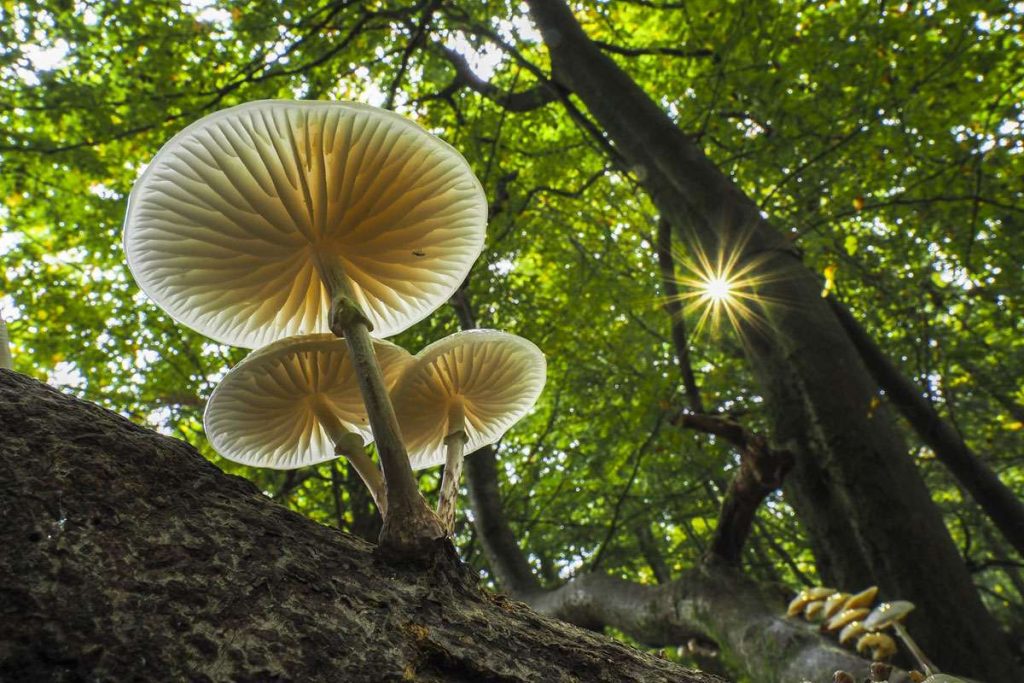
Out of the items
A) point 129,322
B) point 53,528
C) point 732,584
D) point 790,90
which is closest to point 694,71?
point 790,90

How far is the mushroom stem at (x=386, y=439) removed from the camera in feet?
4.67

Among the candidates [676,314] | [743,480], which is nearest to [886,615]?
[743,480]

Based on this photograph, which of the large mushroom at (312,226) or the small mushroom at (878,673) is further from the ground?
the large mushroom at (312,226)

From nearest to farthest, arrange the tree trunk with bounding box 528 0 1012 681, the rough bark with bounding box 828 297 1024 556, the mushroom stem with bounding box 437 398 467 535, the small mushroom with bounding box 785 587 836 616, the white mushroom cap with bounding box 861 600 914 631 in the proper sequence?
the mushroom stem with bounding box 437 398 467 535 < the white mushroom cap with bounding box 861 600 914 631 < the small mushroom with bounding box 785 587 836 616 < the tree trunk with bounding box 528 0 1012 681 < the rough bark with bounding box 828 297 1024 556

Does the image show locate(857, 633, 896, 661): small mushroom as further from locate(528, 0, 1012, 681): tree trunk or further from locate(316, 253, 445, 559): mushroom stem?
locate(316, 253, 445, 559): mushroom stem

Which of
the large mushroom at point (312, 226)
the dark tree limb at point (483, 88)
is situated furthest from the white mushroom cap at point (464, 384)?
the dark tree limb at point (483, 88)

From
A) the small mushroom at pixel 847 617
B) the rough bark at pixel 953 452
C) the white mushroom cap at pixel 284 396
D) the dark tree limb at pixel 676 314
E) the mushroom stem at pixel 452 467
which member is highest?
the dark tree limb at pixel 676 314

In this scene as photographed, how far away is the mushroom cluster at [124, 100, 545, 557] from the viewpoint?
1813 millimetres

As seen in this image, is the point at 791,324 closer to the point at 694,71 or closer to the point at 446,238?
the point at 446,238

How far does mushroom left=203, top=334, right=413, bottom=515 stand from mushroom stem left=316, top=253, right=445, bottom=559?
178mm

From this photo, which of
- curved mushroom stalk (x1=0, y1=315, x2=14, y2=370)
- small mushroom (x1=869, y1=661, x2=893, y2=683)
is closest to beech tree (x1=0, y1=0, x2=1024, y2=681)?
small mushroom (x1=869, y1=661, x2=893, y2=683)

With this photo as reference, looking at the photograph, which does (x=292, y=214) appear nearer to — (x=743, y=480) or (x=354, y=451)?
(x=354, y=451)

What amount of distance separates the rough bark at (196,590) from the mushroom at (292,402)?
61 centimetres

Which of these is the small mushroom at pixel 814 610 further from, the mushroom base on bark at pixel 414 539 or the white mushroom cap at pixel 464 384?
the mushroom base on bark at pixel 414 539
